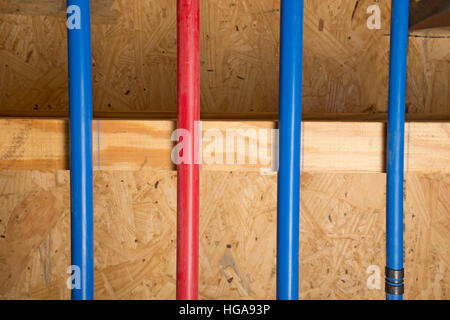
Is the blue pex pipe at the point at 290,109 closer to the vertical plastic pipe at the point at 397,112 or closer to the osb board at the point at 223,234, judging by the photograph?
the vertical plastic pipe at the point at 397,112

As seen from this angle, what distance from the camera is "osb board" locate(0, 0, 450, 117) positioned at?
41.1 inches

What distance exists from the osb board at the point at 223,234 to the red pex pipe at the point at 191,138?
521 millimetres

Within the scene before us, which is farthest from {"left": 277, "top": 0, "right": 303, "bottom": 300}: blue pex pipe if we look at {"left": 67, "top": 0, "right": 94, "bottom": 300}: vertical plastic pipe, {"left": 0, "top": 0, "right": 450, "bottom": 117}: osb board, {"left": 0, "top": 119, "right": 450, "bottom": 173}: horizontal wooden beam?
{"left": 0, "top": 0, "right": 450, "bottom": 117}: osb board

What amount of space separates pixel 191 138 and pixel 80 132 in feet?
0.53

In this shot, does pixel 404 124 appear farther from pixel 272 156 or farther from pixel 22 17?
pixel 22 17

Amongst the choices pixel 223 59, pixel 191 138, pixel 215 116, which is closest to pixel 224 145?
pixel 191 138

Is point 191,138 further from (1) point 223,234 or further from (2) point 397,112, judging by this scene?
(1) point 223,234

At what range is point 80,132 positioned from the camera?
574 millimetres

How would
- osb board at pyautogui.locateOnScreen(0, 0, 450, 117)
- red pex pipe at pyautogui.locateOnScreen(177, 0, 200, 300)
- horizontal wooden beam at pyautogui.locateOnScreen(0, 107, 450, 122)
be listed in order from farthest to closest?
osb board at pyautogui.locateOnScreen(0, 0, 450, 117) < horizontal wooden beam at pyautogui.locateOnScreen(0, 107, 450, 122) < red pex pipe at pyautogui.locateOnScreen(177, 0, 200, 300)

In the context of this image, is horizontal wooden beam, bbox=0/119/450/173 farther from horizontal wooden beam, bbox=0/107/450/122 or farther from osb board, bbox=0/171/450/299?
osb board, bbox=0/171/450/299

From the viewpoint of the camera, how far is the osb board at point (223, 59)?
1.04 metres

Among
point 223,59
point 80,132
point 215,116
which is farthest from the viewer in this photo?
point 223,59

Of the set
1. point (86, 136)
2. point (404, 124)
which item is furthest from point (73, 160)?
point (404, 124)

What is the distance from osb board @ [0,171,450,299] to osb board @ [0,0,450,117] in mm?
207
